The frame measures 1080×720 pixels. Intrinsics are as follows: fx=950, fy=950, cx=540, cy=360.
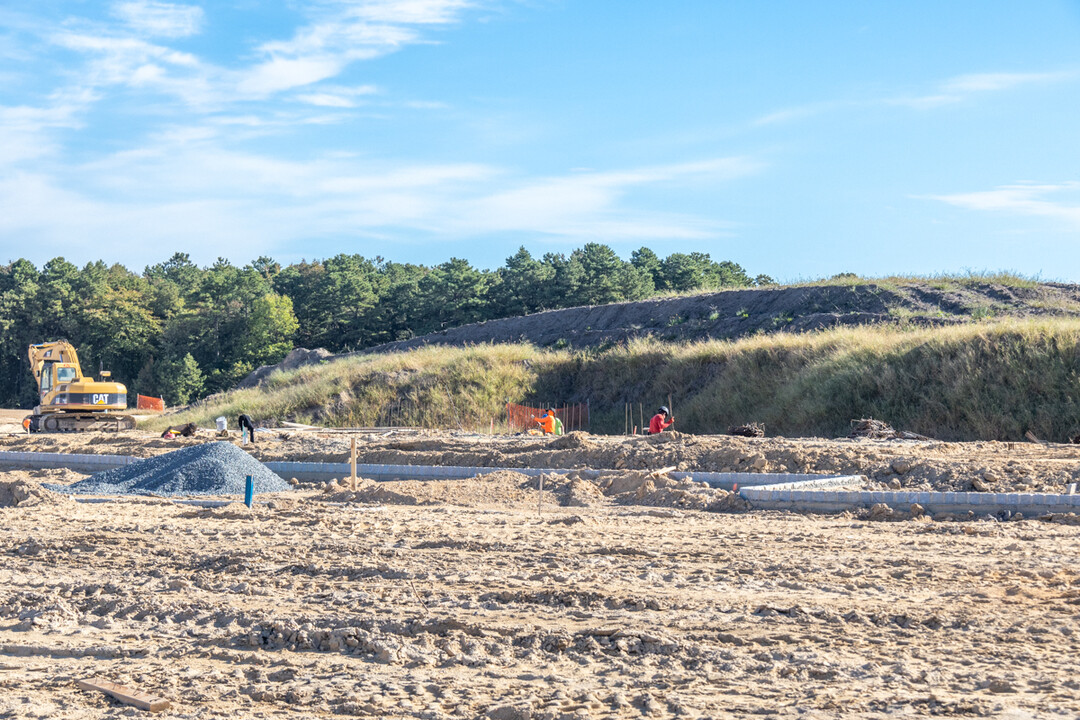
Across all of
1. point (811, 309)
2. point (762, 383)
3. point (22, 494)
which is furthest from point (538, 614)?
point (811, 309)

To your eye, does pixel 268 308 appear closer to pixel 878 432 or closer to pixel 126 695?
pixel 878 432

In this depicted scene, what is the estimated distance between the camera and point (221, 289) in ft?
207

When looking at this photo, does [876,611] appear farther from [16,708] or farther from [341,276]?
[341,276]

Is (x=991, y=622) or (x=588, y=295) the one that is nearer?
(x=991, y=622)

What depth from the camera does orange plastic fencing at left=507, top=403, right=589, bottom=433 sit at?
80.5 feet

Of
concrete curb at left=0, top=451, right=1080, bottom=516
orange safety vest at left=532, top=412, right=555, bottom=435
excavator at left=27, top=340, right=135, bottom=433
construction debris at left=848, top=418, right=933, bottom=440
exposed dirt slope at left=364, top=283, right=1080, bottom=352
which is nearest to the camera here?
concrete curb at left=0, top=451, right=1080, bottom=516

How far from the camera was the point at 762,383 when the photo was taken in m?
22.2

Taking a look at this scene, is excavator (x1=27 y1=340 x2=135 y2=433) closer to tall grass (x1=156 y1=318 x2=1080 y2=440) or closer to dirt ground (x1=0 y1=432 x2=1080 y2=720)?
tall grass (x1=156 y1=318 x2=1080 y2=440)

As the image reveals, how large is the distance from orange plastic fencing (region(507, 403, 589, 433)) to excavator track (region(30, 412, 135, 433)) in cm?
1046

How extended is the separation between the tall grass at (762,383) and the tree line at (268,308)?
20312mm

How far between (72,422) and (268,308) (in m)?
31.0

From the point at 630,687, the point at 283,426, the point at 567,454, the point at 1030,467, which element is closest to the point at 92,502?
the point at 567,454

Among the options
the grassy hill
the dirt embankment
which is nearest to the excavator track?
the dirt embankment

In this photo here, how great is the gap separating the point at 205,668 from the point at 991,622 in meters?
4.20
